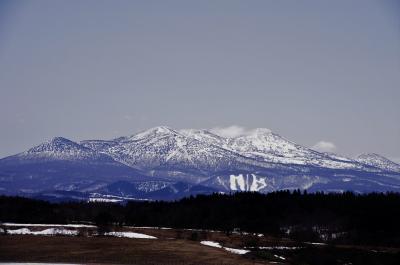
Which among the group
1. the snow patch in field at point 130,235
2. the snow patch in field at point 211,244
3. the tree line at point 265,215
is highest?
the tree line at point 265,215

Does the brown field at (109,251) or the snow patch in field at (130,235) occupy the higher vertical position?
the snow patch in field at (130,235)

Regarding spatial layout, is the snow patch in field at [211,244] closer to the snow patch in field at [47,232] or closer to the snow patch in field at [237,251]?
the snow patch in field at [237,251]

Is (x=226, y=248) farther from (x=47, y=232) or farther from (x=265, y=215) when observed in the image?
(x=265, y=215)

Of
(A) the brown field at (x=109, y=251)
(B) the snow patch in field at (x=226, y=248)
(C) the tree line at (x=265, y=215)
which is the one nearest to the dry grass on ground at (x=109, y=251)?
(A) the brown field at (x=109, y=251)

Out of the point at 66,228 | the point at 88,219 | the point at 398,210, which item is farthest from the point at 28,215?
the point at 398,210

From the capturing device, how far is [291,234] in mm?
129000

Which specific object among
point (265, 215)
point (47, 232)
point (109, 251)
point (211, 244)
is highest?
point (265, 215)

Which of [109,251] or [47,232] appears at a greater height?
[47,232]

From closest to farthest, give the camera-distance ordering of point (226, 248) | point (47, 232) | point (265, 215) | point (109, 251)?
point (109, 251) < point (226, 248) < point (47, 232) < point (265, 215)

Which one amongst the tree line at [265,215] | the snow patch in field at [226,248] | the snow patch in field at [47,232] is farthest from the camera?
the tree line at [265,215]

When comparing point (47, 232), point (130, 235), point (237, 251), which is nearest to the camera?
point (237, 251)

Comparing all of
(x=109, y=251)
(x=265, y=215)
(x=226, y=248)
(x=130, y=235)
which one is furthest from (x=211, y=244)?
(x=265, y=215)

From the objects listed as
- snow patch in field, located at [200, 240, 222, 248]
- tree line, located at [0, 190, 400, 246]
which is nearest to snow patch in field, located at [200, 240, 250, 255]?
snow patch in field, located at [200, 240, 222, 248]

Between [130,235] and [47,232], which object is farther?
[47,232]
